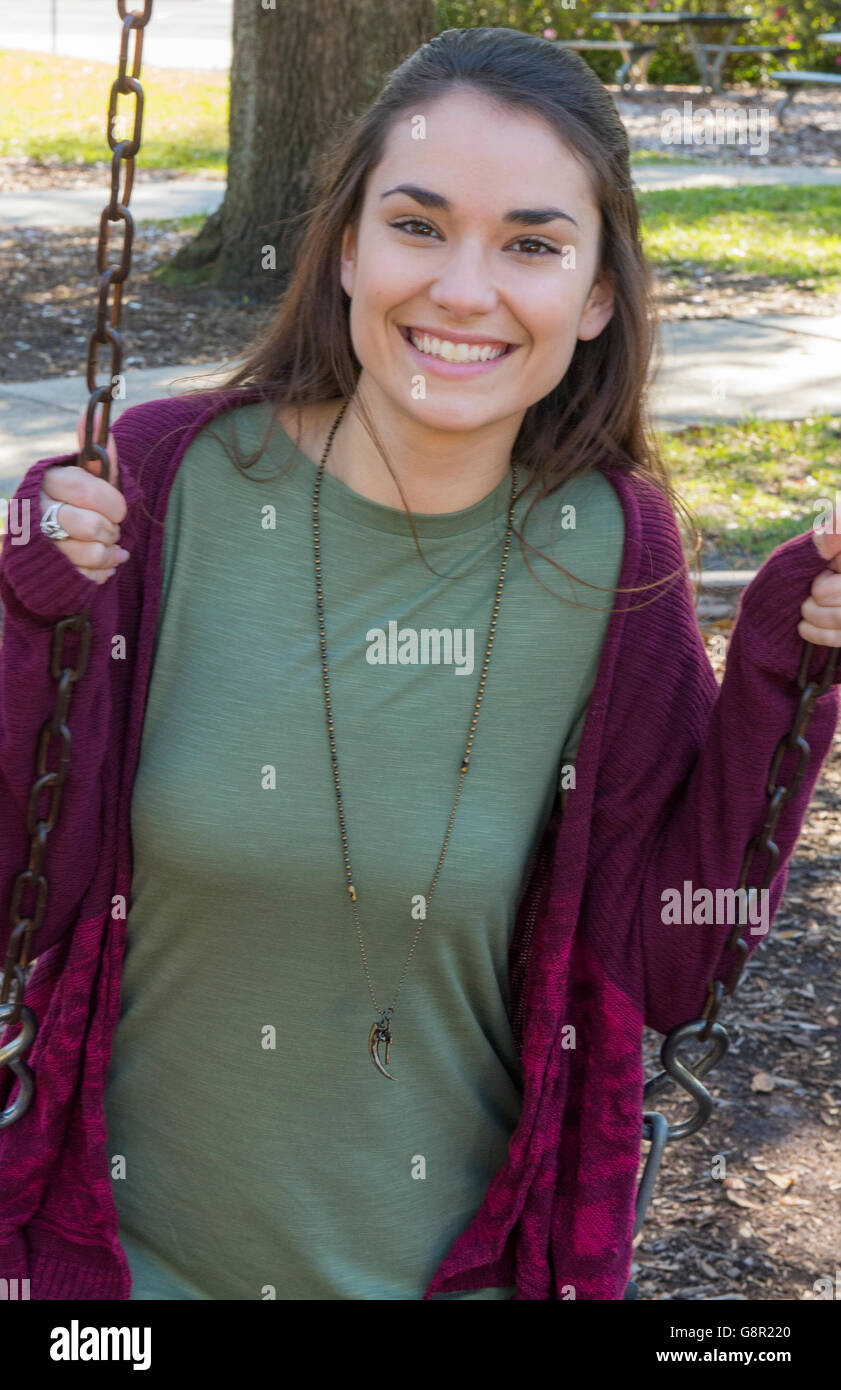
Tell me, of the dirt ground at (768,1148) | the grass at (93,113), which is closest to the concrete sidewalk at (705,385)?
the dirt ground at (768,1148)

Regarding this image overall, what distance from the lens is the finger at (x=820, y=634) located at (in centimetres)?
195

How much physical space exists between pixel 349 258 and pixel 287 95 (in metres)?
5.05

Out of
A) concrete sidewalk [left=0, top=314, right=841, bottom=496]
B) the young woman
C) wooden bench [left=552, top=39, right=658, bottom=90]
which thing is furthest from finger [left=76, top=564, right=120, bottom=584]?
wooden bench [left=552, top=39, right=658, bottom=90]

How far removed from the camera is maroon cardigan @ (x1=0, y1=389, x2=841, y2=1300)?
2.02 m

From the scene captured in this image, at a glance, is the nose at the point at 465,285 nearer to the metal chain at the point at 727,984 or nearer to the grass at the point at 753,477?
the metal chain at the point at 727,984

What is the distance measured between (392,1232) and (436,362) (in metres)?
1.11

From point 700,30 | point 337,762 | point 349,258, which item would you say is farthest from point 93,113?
point 337,762

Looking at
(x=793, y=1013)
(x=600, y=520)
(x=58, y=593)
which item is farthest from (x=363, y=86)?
(x=58, y=593)

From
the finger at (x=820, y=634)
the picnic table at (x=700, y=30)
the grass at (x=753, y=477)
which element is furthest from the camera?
the picnic table at (x=700, y=30)

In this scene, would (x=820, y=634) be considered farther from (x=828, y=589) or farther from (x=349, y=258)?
(x=349, y=258)

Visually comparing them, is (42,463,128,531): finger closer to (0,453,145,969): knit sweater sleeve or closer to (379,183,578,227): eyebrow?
(0,453,145,969): knit sweater sleeve

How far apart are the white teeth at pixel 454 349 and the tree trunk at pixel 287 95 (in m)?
4.12

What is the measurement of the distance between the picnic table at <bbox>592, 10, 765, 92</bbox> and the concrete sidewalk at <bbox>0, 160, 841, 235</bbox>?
439 cm
